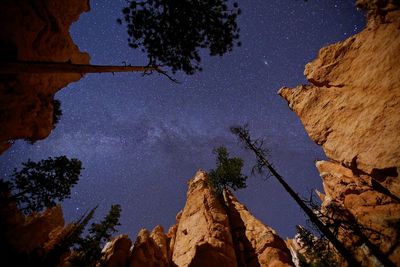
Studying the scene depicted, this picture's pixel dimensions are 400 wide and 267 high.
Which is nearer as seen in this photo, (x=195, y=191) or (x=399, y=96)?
(x=399, y=96)

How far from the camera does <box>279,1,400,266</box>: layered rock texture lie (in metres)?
13.8

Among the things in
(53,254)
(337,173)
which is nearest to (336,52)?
(337,173)

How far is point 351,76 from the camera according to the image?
18.4 metres

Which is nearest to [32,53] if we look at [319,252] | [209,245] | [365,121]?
[209,245]

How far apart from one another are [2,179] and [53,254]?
30.6 ft

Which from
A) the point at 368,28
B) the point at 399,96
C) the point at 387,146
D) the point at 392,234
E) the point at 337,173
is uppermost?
the point at 368,28

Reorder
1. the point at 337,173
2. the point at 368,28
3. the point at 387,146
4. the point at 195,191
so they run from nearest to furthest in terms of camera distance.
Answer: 1. the point at 387,146
2. the point at 368,28
3. the point at 337,173
4. the point at 195,191

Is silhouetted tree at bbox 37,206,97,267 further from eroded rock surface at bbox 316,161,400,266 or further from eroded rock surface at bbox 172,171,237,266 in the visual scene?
eroded rock surface at bbox 316,161,400,266

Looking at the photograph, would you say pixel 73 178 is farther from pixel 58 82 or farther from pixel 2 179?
pixel 58 82

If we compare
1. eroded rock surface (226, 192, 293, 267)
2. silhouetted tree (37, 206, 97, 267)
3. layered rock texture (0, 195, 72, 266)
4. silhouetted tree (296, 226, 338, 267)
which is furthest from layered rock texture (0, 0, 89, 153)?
eroded rock surface (226, 192, 293, 267)

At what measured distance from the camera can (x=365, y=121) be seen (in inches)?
637

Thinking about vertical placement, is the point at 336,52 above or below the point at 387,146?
above

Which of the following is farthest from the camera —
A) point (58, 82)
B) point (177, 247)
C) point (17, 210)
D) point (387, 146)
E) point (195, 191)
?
point (195, 191)

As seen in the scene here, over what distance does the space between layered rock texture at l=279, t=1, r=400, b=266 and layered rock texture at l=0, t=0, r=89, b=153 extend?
19882 mm
